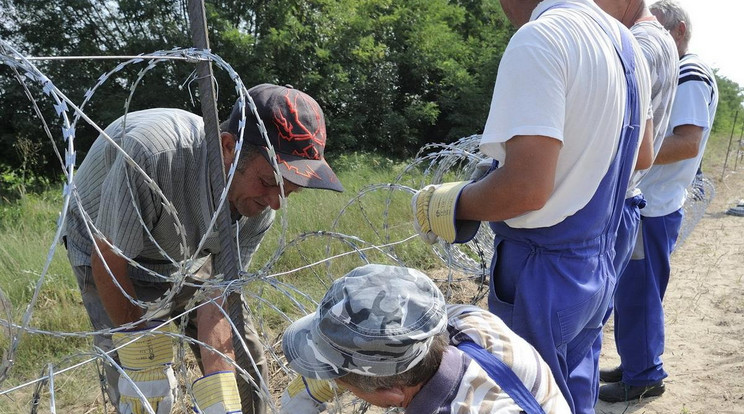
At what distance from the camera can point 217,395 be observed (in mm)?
1930

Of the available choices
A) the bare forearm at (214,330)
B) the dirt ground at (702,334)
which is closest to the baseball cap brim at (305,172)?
the bare forearm at (214,330)

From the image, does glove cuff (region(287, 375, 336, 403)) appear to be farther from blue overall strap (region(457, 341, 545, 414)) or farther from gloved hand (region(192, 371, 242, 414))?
blue overall strap (region(457, 341, 545, 414))

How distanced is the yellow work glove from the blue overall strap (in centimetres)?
46

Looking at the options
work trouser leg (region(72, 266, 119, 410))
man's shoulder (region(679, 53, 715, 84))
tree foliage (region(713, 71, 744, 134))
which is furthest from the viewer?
tree foliage (region(713, 71, 744, 134))

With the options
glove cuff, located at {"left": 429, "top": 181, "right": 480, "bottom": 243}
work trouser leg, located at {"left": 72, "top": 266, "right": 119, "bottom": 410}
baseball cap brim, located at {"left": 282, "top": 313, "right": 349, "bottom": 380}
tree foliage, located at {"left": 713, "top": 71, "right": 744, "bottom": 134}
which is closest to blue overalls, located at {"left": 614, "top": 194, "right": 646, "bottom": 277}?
glove cuff, located at {"left": 429, "top": 181, "right": 480, "bottom": 243}

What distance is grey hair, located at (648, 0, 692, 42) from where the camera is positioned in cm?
302

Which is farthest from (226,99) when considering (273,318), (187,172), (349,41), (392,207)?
(187,172)

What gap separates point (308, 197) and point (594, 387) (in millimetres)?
5087

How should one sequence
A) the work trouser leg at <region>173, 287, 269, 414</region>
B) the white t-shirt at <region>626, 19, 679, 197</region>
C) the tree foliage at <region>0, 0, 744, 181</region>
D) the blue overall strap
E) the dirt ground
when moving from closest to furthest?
1. the blue overall strap
2. the white t-shirt at <region>626, 19, 679, 197</region>
3. the work trouser leg at <region>173, 287, 269, 414</region>
4. the dirt ground
5. the tree foliage at <region>0, 0, 744, 181</region>

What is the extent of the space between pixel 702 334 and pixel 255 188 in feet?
11.7

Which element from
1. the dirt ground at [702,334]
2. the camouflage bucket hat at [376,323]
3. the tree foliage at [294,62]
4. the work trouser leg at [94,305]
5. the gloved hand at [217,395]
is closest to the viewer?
the camouflage bucket hat at [376,323]

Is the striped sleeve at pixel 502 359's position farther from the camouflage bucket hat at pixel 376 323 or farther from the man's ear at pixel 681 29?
the man's ear at pixel 681 29

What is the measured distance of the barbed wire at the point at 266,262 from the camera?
1.49m

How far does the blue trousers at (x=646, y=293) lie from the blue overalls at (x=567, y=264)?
139 centimetres
